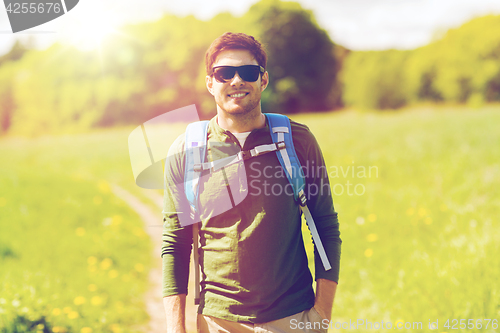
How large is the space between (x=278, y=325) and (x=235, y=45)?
156 cm

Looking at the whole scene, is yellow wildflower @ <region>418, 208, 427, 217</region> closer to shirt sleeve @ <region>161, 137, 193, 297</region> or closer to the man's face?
the man's face

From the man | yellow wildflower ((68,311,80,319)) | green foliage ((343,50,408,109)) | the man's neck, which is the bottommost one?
green foliage ((343,50,408,109))

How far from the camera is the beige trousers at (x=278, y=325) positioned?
172 centimetres

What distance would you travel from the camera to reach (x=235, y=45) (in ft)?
5.97

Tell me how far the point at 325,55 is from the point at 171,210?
117ft

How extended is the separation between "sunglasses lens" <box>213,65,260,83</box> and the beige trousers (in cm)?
Result: 133

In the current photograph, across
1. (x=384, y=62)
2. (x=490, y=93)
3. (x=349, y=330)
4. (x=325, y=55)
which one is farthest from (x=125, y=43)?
(x=349, y=330)

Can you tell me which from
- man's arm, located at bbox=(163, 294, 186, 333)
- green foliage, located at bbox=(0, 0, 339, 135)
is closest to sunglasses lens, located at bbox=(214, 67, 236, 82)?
man's arm, located at bbox=(163, 294, 186, 333)

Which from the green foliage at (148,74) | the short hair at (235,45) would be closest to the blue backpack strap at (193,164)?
the short hair at (235,45)

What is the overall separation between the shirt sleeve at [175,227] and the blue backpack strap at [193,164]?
0.19ft

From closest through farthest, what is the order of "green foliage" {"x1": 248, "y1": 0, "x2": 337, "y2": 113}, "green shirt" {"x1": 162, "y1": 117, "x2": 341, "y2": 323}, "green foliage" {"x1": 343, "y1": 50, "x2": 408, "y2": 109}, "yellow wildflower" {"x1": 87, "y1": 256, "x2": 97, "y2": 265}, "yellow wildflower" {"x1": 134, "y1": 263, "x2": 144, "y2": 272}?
"green shirt" {"x1": 162, "y1": 117, "x2": 341, "y2": 323}
"yellow wildflower" {"x1": 87, "y1": 256, "x2": 97, "y2": 265}
"yellow wildflower" {"x1": 134, "y1": 263, "x2": 144, "y2": 272}
"green foliage" {"x1": 248, "y1": 0, "x2": 337, "y2": 113}
"green foliage" {"x1": 343, "y1": 50, "x2": 408, "y2": 109}

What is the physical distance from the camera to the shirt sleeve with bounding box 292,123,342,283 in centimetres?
189

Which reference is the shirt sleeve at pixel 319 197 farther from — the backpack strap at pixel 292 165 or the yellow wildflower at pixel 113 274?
the yellow wildflower at pixel 113 274

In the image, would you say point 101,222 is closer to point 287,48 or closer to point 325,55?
point 287,48
